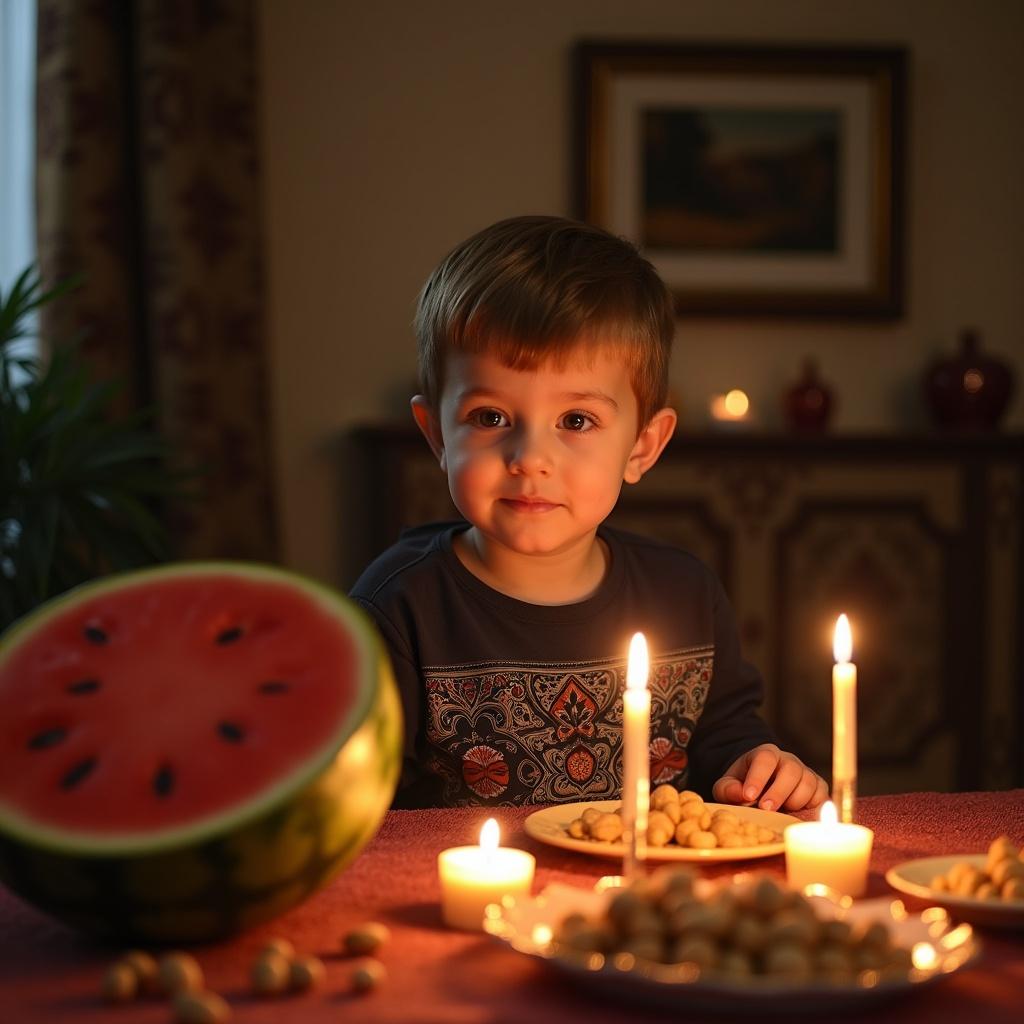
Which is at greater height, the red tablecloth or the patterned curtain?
the patterned curtain

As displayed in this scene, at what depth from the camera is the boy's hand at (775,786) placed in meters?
1.36

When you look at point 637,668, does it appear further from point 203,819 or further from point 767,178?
point 767,178

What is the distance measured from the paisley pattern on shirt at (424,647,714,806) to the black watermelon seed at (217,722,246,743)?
820 mm

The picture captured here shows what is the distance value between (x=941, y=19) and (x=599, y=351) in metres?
3.39

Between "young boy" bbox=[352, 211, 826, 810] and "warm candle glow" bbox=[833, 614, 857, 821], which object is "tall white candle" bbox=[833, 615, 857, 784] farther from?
"young boy" bbox=[352, 211, 826, 810]

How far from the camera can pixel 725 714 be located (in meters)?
1.79

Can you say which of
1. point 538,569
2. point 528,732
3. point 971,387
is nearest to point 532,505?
point 538,569

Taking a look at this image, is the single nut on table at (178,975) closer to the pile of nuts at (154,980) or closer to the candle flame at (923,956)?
the pile of nuts at (154,980)

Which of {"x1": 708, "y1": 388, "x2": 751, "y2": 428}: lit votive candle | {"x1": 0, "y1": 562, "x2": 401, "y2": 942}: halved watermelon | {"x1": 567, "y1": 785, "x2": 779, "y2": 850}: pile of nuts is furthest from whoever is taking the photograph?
{"x1": 708, "y1": 388, "x2": 751, "y2": 428}: lit votive candle

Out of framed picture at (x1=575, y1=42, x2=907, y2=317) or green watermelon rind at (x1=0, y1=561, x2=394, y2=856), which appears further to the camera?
framed picture at (x1=575, y1=42, x2=907, y2=317)

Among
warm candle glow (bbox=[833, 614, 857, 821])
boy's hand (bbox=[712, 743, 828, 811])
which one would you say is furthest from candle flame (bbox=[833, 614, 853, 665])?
boy's hand (bbox=[712, 743, 828, 811])

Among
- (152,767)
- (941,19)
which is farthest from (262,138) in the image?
(152,767)

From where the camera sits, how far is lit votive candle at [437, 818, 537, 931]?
873mm

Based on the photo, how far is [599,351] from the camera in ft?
5.50
